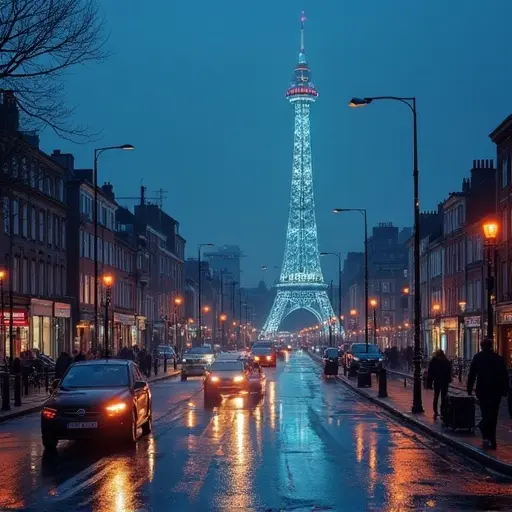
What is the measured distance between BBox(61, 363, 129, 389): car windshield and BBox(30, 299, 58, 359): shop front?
40.5m

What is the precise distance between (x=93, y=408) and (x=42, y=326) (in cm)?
4696

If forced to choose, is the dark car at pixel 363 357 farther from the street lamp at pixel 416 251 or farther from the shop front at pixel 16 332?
the street lamp at pixel 416 251

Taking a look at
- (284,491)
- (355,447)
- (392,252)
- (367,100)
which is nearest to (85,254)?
(367,100)

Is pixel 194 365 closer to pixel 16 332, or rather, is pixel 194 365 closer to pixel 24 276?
pixel 16 332

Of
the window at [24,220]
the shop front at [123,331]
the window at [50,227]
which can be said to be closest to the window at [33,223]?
the window at [24,220]

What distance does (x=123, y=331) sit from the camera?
93.2 meters

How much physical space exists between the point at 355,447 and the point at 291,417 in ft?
27.9

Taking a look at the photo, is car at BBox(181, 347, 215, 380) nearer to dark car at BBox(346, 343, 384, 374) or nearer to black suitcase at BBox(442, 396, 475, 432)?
dark car at BBox(346, 343, 384, 374)

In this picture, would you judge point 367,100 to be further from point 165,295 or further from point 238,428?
point 165,295

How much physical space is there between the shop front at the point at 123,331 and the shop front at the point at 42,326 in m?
15.4

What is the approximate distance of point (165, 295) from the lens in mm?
118500

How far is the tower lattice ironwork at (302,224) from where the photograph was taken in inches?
6658

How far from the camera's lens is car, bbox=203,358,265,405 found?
37.3 m

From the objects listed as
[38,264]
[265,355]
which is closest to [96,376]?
[38,264]
